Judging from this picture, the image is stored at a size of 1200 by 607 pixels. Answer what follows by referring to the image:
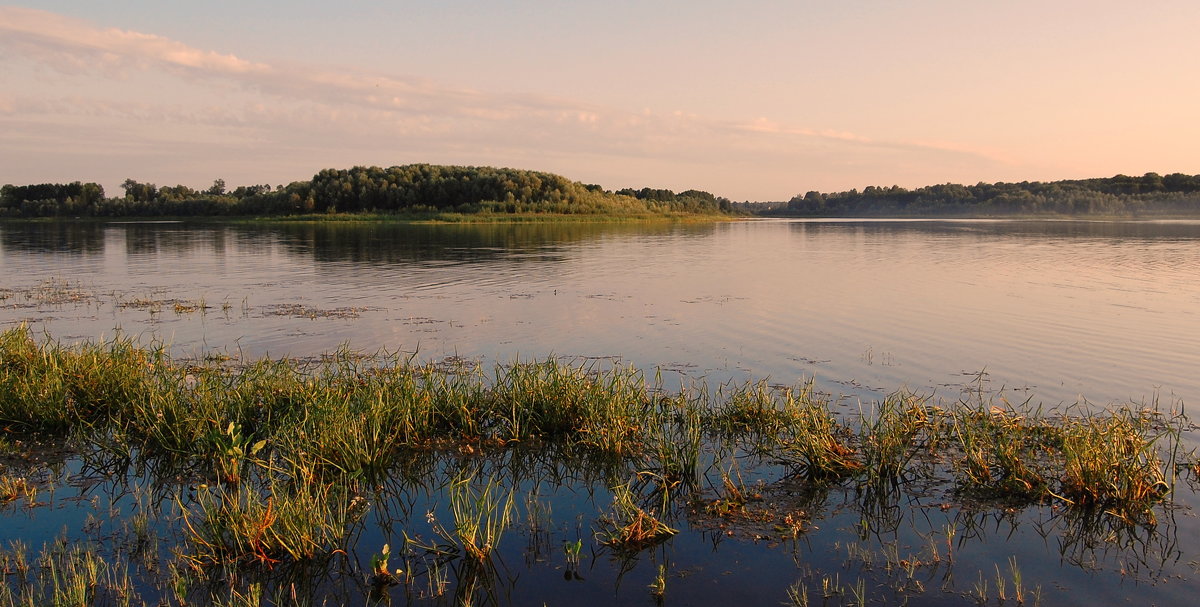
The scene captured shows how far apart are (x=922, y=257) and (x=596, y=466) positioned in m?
38.1

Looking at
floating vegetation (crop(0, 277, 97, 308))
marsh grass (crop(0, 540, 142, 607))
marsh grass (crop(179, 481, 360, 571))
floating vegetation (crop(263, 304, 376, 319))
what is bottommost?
marsh grass (crop(0, 540, 142, 607))

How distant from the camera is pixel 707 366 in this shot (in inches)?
572

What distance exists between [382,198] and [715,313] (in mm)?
112195

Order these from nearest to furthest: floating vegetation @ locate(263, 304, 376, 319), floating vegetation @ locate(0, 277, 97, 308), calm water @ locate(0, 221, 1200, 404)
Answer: calm water @ locate(0, 221, 1200, 404) < floating vegetation @ locate(263, 304, 376, 319) < floating vegetation @ locate(0, 277, 97, 308)

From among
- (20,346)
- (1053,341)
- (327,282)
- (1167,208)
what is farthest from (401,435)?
(1167,208)

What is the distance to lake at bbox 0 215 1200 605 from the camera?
6.54 metres

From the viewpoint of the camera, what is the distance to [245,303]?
22.7 m

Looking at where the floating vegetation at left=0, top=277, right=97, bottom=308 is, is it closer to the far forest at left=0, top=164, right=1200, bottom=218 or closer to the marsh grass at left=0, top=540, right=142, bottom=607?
the marsh grass at left=0, top=540, right=142, bottom=607

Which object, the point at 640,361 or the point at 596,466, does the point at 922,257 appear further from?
the point at 596,466

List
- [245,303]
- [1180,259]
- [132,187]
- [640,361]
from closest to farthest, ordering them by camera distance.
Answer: [640,361] < [245,303] < [1180,259] < [132,187]

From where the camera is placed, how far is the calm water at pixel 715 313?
1452 centimetres

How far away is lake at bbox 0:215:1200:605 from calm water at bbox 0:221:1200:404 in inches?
4.9

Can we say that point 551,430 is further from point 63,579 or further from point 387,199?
point 387,199

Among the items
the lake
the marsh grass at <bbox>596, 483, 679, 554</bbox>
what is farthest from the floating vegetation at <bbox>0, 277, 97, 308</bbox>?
the marsh grass at <bbox>596, 483, 679, 554</bbox>
